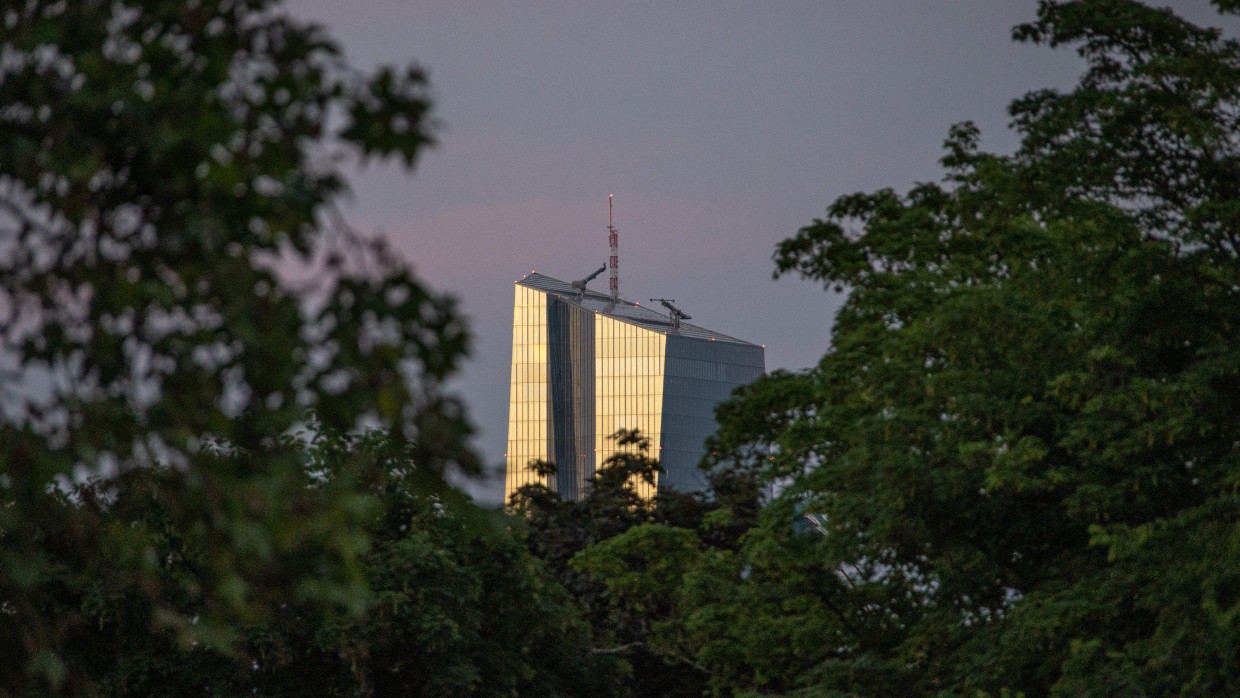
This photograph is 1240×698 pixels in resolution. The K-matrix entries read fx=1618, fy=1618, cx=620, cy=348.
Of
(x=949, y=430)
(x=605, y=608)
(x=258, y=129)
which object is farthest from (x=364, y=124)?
(x=605, y=608)

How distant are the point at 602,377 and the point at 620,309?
8.16 metres

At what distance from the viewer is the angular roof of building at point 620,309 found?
453 feet

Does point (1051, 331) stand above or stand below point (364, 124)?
above

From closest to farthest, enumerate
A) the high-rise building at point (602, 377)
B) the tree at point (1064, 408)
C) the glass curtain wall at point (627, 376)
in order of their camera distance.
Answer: the tree at point (1064, 408) → the high-rise building at point (602, 377) → the glass curtain wall at point (627, 376)

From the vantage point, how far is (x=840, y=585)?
22125 mm

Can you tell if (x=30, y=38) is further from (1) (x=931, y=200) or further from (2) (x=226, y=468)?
(1) (x=931, y=200)

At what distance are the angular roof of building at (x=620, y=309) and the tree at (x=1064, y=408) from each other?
381 feet

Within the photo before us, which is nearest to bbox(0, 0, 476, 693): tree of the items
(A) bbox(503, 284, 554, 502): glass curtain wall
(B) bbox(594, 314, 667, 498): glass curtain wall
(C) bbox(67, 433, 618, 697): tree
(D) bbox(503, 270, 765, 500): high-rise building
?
(C) bbox(67, 433, 618, 697): tree

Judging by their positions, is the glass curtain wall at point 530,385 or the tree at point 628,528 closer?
the tree at point 628,528

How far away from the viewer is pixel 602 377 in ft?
445

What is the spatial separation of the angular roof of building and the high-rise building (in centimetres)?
12

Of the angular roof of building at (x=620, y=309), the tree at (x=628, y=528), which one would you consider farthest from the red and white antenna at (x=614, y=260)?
the tree at (x=628, y=528)

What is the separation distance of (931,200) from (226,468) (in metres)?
19.2

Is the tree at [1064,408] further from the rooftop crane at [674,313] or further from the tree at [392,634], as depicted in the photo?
the rooftop crane at [674,313]
